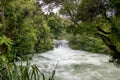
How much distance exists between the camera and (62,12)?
625 centimetres

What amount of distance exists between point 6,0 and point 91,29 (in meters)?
2.30

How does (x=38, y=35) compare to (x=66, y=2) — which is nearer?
(x=66, y=2)

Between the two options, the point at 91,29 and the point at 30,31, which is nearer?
the point at 91,29

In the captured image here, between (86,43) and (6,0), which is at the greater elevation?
(6,0)

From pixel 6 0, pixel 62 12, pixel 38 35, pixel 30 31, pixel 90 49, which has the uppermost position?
pixel 6 0

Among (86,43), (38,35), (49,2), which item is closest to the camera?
(49,2)

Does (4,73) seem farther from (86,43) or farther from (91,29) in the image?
(86,43)

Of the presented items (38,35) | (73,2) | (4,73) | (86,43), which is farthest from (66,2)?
(86,43)

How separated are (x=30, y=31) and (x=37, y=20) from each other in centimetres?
315

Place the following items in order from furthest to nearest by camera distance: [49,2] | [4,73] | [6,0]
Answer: [49,2] → [6,0] → [4,73]

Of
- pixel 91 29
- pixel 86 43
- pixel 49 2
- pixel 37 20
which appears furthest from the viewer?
pixel 86 43

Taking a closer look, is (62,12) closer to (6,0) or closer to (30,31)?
(6,0)

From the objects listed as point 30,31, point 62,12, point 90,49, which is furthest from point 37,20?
point 62,12

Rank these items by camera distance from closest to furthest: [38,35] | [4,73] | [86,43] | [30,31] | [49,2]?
1. [4,73]
2. [49,2]
3. [30,31]
4. [38,35]
5. [86,43]
